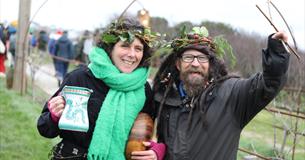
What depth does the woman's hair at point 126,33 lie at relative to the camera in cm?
316

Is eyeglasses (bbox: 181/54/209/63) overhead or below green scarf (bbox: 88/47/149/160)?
overhead

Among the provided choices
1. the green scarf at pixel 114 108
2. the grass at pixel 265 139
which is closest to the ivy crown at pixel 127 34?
the green scarf at pixel 114 108

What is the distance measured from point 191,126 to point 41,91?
367 inches

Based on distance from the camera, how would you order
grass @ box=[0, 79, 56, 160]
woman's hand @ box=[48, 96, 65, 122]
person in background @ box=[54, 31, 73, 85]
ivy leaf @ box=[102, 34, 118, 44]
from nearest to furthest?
woman's hand @ box=[48, 96, 65, 122], ivy leaf @ box=[102, 34, 118, 44], grass @ box=[0, 79, 56, 160], person in background @ box=[54, 31, 73, 85]

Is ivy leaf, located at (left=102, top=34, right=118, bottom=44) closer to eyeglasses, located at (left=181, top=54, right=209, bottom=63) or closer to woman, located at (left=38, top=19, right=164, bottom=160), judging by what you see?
woman, located at (left=38, top=19, right=164, bottom=160)

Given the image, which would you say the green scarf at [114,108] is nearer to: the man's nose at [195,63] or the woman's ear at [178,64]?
the woman's ear at [178,64]

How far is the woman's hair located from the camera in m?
3.16

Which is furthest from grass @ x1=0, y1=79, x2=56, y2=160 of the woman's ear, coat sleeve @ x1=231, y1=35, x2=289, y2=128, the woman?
coat sleeve @ x1=231, y1=35, x2=289, y2=128

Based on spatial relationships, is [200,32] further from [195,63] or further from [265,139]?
[265,139]

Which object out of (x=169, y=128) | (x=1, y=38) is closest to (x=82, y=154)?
(x=169, y=128)

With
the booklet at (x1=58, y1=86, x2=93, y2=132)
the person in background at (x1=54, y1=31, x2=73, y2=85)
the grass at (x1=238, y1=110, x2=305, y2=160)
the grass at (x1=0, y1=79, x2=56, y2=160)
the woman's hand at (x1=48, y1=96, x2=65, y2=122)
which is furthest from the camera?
the person in background at (x1=54, y1=31, x2=73, y2=85)

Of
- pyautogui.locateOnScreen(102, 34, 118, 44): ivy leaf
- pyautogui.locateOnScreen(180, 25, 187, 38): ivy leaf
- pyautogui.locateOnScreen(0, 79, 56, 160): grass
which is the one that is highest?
pyautogui.locateOnScreen(180, 25, 187, 38): ivy leaf

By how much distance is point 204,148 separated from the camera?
9.25 feet

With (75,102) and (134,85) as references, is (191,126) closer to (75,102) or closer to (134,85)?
(134,85)
